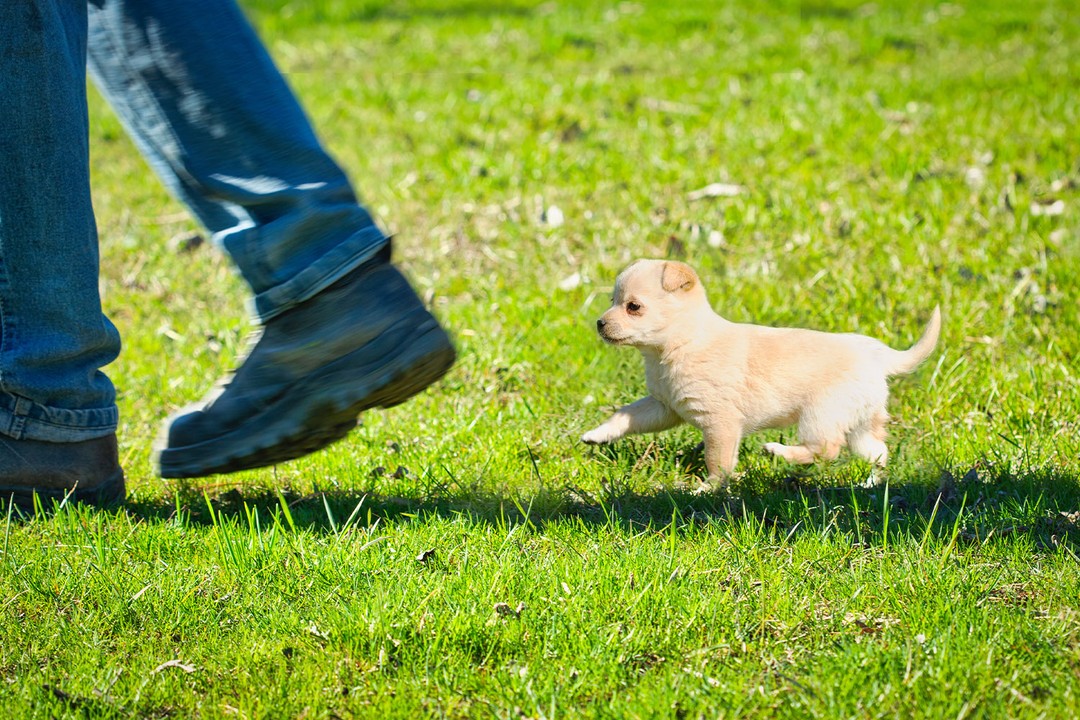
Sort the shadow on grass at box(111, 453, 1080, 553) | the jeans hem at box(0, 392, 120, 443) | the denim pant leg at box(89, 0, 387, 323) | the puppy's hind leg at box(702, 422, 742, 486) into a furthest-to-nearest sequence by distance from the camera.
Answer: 1. the puppy's hind leg at box(702, 422, 742, 486)
2. the jeans hem at box(0, 392, 120, 443)
3. the shadow on grass at box(111, 453, 1080, 553)
4. the denim pant leg at box(89, 0, 387, 323)

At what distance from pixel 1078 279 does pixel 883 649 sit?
105 inches

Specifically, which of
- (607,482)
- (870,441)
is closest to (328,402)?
(607,482)

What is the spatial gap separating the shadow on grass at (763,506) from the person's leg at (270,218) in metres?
0.33

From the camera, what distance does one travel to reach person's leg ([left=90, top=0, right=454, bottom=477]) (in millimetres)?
2365

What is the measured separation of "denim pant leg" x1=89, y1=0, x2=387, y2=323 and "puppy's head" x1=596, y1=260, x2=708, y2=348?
770 mm

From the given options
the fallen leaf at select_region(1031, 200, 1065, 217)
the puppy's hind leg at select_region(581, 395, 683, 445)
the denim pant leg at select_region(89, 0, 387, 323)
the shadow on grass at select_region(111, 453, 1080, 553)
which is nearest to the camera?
the denim pant leg at select_region(89, 0, 387, 323)

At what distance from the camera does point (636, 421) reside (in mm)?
3047

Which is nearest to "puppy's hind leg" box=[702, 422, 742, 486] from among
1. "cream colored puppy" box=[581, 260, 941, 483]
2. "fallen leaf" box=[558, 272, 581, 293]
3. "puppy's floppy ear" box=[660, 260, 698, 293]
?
"cream colored puppy" box=[581, 260, 941, 483]

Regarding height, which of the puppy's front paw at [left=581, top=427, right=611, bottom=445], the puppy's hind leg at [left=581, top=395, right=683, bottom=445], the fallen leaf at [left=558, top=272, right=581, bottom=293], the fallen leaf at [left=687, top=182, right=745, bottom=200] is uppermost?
the fallen leaf at [left=687, top=182, right=745, bottom=200]

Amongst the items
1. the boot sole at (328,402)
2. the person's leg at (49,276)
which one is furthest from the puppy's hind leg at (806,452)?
the person's leg at (49,276)

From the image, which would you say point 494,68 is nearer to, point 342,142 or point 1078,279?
point 342,142

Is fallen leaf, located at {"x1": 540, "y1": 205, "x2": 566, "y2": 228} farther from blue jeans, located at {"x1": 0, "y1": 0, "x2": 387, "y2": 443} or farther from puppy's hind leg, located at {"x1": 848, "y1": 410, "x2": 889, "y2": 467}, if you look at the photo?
blue jeans, located at {"x1": 0, "y1": 0, "x2": 387, "y2": 443}

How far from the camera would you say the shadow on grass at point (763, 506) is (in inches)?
100

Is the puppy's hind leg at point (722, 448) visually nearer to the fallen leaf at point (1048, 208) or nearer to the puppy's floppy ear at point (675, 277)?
the puppy's floppy ear at point (675, 277)
